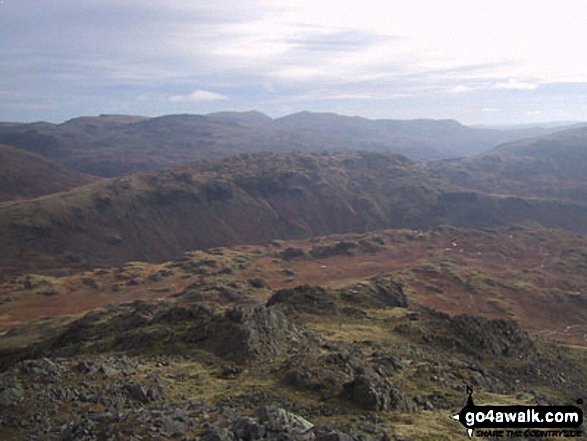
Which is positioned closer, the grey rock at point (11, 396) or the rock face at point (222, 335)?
the grey rock at point (11, 396)

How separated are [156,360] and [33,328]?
6364 cm

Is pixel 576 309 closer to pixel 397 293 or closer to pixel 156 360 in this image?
pixel 397 293

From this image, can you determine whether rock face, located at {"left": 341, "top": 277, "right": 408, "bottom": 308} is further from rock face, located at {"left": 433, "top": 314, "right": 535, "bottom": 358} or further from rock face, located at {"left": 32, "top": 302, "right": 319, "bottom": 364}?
rock face, located at {"left": 32, "top": 302, "right": 319, "bottom": 364}

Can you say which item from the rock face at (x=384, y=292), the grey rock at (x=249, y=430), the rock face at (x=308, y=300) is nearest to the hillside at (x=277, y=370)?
the grey rock at (x=249, y=430)

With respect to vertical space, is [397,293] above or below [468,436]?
below

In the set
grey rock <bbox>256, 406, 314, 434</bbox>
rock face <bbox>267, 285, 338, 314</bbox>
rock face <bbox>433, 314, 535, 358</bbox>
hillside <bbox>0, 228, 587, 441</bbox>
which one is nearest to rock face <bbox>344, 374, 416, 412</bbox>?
hillside <bbox>0, 228, 587, 441</bbox>

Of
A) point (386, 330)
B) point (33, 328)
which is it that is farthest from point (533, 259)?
point (33, 328)

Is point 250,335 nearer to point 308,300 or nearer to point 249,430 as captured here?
point 249,430

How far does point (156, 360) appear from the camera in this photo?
38.6 metres

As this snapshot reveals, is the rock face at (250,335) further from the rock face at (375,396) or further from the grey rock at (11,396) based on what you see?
the grey rock at (11,396)

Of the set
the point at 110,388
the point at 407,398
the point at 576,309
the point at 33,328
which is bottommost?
the point at 576,309

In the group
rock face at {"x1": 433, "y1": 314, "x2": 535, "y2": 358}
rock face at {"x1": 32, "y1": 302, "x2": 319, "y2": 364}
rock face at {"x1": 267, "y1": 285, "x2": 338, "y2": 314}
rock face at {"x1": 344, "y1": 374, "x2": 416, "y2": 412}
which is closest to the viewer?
rock face at {"x1": 344, "y1": 374, "x2": 416, "y2": 412}

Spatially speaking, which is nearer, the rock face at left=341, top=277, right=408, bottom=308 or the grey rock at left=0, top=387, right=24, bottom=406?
the grey rock at left=0, top=387, right=24, bottom=406

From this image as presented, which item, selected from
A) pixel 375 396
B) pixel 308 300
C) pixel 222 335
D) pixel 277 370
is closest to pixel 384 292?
pixel 308 300
